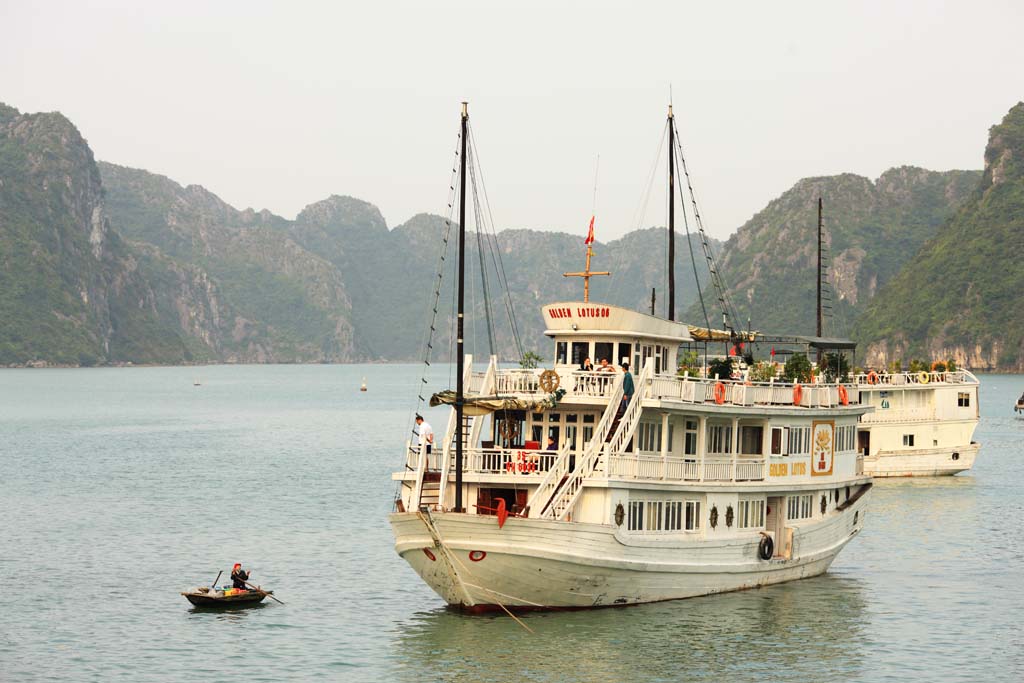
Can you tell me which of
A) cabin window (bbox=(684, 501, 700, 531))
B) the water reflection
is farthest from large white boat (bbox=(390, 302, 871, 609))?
the water reflection

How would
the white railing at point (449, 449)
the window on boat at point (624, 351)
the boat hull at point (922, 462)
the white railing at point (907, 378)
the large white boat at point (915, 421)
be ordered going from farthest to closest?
the boat hull at point (922, 462)
the large white boat at point (915, 421)
the white railing at point (907, 378)
the window on boat at point (624, 351)
the white railing at point (449, 449)

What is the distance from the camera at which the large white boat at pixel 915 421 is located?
238ft

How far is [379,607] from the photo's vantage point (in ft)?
125

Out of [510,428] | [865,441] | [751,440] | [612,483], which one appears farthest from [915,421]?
[612,483]

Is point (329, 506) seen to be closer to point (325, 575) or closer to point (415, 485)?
point (325, 575)

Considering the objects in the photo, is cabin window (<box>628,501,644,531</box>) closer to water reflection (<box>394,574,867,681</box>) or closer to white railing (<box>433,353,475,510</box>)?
water reflection (<box>394,574,867,681</box>)

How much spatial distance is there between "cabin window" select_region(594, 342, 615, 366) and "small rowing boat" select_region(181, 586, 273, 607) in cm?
1085

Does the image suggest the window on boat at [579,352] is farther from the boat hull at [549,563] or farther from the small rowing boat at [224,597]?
the small rowing boat at [224,597]

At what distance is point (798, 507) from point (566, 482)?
28.7 feet

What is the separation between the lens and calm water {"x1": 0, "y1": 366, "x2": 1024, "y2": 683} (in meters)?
31.6

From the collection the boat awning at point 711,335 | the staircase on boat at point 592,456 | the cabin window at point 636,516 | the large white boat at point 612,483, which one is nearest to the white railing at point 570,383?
the large white boat at point 612,483

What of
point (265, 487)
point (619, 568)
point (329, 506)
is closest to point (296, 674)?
point (619, 568)

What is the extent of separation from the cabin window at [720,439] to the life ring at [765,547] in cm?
245

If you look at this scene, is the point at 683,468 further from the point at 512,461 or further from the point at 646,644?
the point at 646,644
